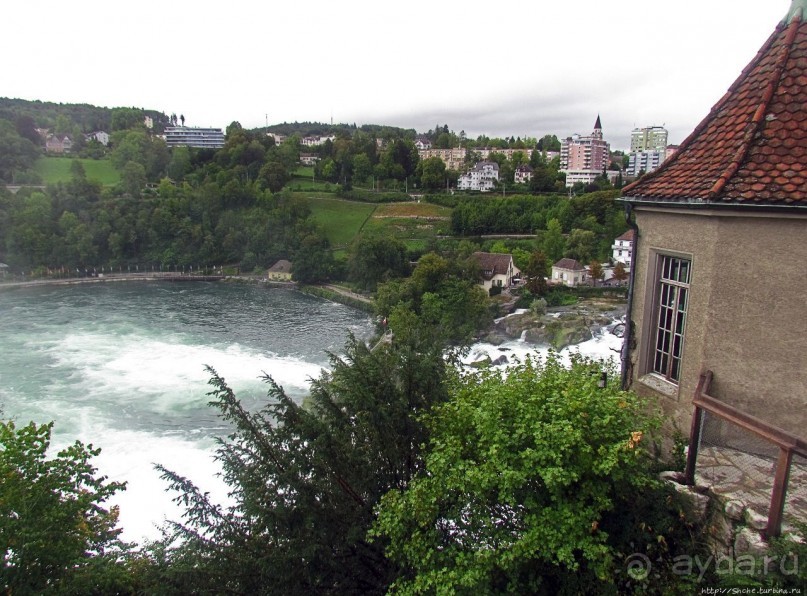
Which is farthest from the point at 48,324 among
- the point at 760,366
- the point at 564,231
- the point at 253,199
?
the point at 564,231

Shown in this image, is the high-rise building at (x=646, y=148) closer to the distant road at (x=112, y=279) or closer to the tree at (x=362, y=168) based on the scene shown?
the tree at (x=362, y=168)

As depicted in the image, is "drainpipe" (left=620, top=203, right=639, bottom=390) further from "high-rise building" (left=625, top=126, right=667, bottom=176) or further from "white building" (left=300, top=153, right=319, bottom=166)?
"high-rise building" (left=625, top=126, right=667, bottom=176)

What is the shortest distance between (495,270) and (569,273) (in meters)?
7.27

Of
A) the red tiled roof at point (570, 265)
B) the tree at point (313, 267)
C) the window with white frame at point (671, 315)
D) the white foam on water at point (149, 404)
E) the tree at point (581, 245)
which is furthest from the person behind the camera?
the tree at point (313, 267)

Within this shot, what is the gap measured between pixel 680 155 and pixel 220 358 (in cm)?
3436

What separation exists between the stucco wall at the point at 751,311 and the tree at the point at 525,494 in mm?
1170

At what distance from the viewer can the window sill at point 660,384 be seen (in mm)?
6914

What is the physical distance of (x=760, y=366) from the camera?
5.98 meters

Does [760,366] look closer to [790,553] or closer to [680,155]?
[790,553]

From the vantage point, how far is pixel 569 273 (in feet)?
171

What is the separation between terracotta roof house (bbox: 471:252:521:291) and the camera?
168ft

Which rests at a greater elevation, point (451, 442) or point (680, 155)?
point (680, 155)

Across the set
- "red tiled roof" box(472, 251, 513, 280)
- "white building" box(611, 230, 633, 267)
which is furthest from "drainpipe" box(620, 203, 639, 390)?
"white building" box(611, 230, 633, 267)

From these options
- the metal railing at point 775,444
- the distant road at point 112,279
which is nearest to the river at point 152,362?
the distant road at point 112,279
